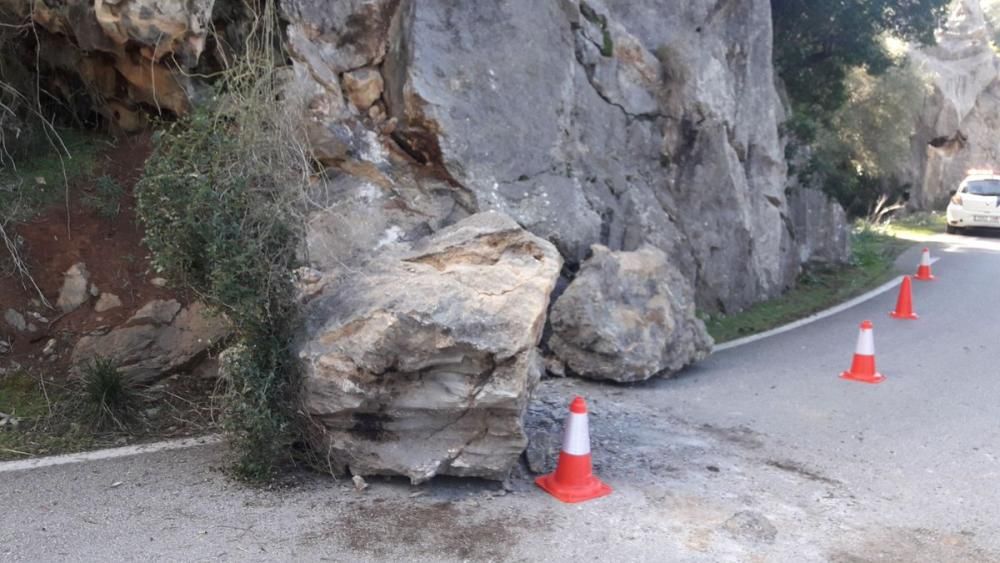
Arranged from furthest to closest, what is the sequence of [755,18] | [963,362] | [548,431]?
[755,18] < [963,362] < [548,431]

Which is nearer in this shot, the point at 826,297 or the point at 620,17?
the point at 620,17

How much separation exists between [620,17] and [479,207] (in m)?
3.96

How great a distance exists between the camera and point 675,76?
1127 centimetres

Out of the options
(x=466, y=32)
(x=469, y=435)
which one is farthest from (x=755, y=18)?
(x=469, y=435)

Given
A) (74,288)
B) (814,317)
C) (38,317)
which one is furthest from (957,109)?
(38,317)

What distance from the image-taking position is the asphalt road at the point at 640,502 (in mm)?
4801

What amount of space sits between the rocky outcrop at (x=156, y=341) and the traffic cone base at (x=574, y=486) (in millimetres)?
2936

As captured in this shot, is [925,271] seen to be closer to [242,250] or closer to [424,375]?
[424,375]

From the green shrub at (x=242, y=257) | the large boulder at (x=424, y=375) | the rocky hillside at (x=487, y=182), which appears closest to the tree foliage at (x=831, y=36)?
the rocky hillside at (x=487, y=182)

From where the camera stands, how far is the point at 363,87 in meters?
8.65

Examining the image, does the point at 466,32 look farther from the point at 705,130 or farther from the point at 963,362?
the point at 963,362

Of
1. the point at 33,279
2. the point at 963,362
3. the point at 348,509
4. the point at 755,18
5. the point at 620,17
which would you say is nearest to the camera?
the point at 348,509

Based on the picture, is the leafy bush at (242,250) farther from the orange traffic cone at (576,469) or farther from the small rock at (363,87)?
the small rock at (363,87)

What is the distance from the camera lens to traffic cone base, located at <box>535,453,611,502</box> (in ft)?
18.0
